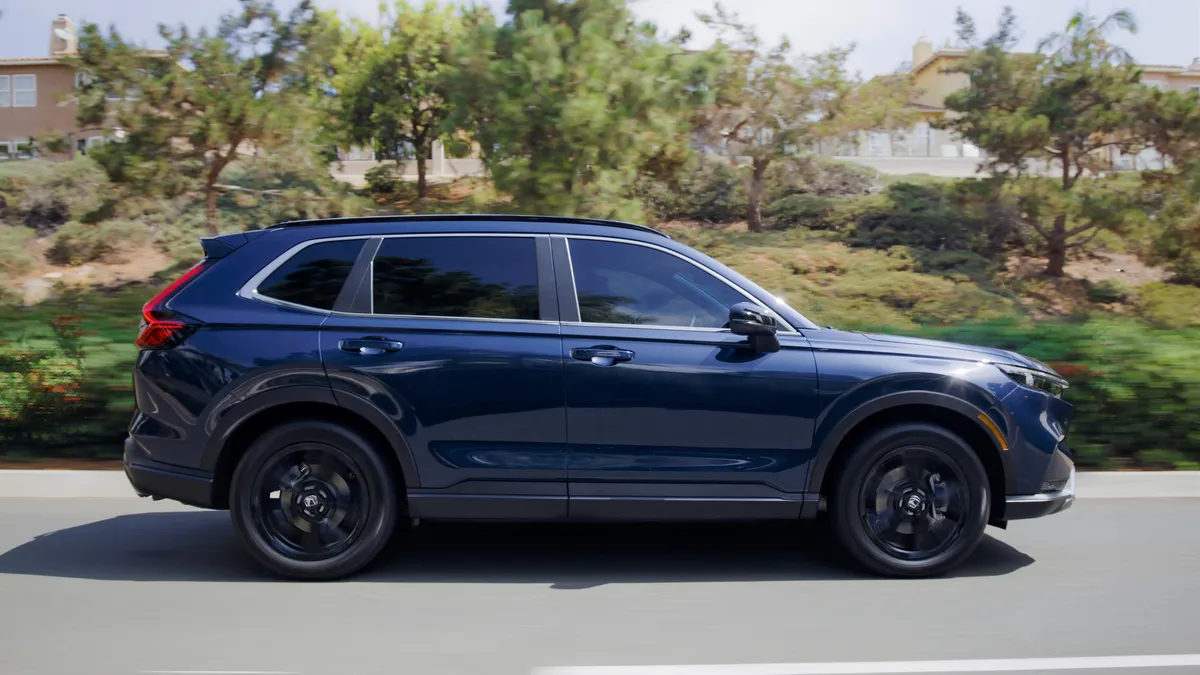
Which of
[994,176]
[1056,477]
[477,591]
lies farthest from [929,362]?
[994,176]

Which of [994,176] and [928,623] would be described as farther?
[994,176]

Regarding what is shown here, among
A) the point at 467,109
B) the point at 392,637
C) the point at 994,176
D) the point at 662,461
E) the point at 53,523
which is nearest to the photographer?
the point at 392,637

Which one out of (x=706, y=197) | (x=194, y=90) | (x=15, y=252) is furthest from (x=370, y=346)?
(x=15, y=252)

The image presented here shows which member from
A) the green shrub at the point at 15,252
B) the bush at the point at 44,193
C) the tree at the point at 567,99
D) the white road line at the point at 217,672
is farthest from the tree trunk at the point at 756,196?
the white road line at the point at 217,672

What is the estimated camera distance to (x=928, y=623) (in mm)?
4895

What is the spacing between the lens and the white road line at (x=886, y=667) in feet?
14.2

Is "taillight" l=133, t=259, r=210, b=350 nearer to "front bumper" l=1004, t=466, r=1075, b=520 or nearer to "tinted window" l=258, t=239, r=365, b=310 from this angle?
"tinted window" l=258, t=239, r=365, b=310

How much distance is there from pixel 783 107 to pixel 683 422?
86.9 ft

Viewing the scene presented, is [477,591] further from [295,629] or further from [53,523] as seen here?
[53,523]

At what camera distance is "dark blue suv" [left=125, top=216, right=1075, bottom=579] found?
534 cm

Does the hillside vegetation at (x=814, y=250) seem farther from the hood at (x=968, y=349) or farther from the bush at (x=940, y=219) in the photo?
the hood at (x=968, y=349)

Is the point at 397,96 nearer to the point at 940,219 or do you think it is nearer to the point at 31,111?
the point at 940,219

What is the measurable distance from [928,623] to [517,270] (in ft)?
8.30

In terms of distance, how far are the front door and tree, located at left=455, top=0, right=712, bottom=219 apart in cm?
1378
